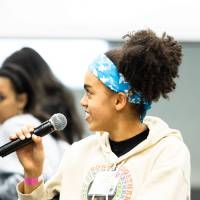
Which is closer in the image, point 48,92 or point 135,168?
point 135,168

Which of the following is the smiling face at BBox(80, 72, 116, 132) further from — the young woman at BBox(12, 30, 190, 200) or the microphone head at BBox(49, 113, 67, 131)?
the microphone head at BBox(49, 113, 67, 131)

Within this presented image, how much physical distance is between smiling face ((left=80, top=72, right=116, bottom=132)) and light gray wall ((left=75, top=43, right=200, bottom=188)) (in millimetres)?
1779

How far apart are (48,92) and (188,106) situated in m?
0.91

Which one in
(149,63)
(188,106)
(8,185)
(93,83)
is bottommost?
(8,185)

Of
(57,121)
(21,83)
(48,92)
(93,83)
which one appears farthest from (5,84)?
(57,121)

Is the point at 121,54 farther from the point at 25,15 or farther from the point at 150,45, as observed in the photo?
the point at 25,15

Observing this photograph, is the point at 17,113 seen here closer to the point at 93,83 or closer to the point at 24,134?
the point at 93,83

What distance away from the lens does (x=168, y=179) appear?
190 cm

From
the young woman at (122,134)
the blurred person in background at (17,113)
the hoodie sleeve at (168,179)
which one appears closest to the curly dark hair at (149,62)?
the young woman at (122,134)

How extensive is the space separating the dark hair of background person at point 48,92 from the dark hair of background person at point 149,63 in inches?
67.1

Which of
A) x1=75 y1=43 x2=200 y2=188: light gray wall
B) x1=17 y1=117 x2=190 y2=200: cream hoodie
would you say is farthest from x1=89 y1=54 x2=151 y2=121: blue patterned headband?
x1=75 y1=43 x2=200 y2=188: light gray wall

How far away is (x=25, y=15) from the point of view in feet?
12.6

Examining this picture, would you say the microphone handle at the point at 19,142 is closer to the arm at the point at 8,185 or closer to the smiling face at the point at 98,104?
the smiling face at the point at 98,104

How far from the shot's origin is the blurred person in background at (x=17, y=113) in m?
3.63
